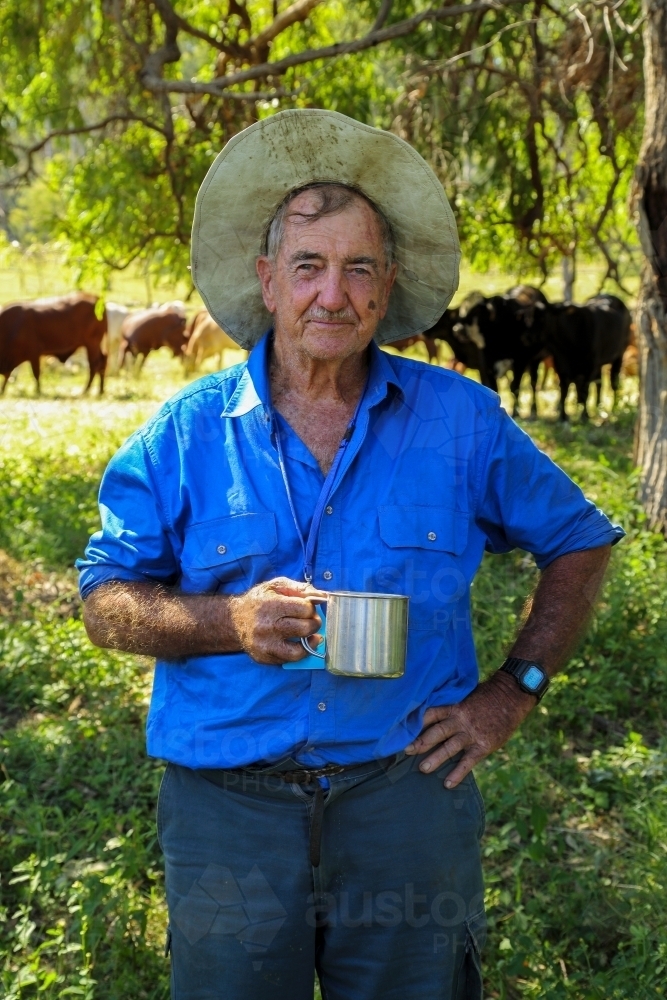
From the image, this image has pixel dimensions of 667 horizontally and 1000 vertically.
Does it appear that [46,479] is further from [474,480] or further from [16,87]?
[474,480]

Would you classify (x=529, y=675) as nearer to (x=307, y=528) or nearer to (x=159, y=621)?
(x=307, y=528)

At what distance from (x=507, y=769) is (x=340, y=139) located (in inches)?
112

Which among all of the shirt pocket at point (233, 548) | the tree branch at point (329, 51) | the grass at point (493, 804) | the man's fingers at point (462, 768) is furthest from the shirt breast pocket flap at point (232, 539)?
the tree branch at point (329, 51)

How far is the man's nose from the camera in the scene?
2504 millimetres

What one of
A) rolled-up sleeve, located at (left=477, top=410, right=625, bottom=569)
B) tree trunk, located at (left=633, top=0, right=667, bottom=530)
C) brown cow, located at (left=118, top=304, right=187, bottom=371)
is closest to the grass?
tree trunk, located at (left=633, top=0, right=667, bottom=530)

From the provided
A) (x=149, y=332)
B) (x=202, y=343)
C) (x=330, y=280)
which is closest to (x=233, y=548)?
(x=330, y=280)

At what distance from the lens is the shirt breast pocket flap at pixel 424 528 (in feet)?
8.00

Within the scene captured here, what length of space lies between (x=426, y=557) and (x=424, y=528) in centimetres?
6

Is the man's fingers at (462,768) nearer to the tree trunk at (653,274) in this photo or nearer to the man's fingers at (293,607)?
the man's fingers at (293,607)

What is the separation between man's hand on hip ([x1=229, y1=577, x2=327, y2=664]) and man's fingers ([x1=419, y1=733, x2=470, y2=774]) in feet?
1.35

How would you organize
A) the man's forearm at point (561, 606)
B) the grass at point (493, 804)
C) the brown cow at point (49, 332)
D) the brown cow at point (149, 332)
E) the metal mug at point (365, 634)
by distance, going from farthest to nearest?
the brown cow at point (149, 332) → the brown cow at point (49, 332) → the grass at point (493, 804) → the man's forearm at point (561, 606) → the metal mug at point (365, 634)

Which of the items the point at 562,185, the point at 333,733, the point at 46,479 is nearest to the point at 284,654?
the point at 333,733

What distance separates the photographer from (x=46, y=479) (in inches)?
376

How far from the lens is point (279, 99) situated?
30.3 feet
